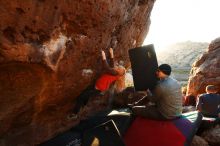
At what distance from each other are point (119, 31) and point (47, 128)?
327 centimetres

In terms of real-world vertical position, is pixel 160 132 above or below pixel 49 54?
below

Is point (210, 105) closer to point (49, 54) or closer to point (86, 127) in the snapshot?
point (86, 127)

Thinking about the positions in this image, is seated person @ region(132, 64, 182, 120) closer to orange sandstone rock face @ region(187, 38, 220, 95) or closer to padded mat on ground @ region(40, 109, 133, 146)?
padded mat on ground @ region(40, 109, 133, 146)

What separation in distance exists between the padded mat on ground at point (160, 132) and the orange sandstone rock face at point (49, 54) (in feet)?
6.52

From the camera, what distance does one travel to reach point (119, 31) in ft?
29.7

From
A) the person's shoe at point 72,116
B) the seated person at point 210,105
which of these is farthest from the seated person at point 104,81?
the seated person at point 210,105

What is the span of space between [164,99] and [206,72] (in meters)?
10.7

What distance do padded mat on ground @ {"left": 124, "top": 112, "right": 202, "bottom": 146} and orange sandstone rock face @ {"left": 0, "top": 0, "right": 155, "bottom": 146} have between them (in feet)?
6.52

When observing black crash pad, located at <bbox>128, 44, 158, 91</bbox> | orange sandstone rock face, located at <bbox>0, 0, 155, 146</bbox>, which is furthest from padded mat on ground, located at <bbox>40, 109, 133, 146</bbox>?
orange sandstone rock face, located at <bbox>0, 0, 155, 146</bbox>

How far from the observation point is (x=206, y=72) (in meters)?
17.4

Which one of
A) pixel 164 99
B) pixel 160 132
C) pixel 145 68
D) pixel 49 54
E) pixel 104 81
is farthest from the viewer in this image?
pixel 104 81

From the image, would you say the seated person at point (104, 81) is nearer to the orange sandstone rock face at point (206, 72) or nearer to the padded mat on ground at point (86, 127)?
the padded mat on ground at point (86, 127)

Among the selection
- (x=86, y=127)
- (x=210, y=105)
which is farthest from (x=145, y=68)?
(x=210, y=105)

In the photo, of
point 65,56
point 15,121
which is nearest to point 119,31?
point 65,56
